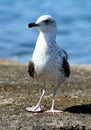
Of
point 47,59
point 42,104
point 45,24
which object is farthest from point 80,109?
point 45,24

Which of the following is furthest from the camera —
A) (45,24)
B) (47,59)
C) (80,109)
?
(80,109)

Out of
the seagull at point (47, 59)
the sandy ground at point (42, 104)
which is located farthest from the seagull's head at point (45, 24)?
the sandy ground at point (42, 104)

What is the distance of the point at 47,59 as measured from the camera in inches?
291

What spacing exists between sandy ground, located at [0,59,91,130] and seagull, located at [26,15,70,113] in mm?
217

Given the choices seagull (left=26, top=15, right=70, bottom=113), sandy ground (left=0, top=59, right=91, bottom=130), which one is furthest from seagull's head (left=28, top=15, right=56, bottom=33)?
sandy ground (left=0, top=59, right=91, bottom=130)

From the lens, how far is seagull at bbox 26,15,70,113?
24.3ft

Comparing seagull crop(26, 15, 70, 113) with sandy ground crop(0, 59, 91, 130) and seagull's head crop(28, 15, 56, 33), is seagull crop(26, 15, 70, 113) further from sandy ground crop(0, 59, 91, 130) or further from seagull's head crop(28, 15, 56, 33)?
sandy ground crop(0, 59, 91, 130)

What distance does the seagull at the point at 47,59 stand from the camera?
7.41 m

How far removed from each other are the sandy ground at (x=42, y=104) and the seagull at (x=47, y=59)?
217mm

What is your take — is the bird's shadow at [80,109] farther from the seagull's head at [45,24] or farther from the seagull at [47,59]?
the seagull's head at [45,24]

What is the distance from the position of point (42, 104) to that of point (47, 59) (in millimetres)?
929

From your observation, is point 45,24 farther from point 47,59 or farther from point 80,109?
point 80,109

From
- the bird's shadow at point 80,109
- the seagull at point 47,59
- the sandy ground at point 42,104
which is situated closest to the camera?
the sandy ground at point 42,104

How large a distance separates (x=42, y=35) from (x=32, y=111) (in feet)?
2.91
